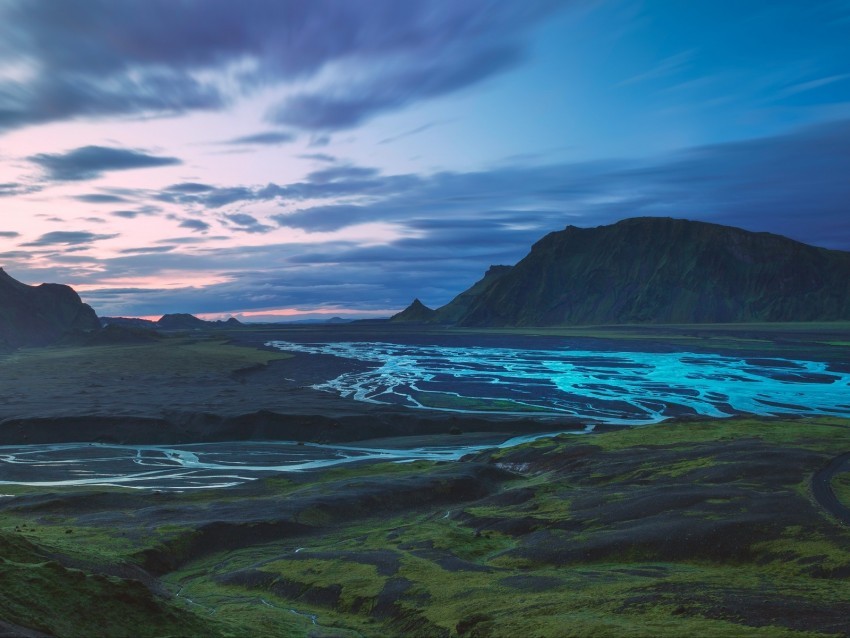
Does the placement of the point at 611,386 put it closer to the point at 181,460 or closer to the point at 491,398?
the point at 491,398

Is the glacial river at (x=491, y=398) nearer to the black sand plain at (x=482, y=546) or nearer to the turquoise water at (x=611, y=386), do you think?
the turquoise water at (x=611, y=386)

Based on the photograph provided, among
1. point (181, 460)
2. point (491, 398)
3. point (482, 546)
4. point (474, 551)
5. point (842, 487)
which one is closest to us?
point (474, 551)

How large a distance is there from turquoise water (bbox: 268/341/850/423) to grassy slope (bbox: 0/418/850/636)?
112 ft

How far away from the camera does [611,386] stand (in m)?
116

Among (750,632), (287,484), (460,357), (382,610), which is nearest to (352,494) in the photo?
(287,484)

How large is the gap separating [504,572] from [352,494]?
19.1 m

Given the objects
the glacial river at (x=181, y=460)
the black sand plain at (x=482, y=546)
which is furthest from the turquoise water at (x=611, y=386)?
the glacial river at (x=181, y=460)

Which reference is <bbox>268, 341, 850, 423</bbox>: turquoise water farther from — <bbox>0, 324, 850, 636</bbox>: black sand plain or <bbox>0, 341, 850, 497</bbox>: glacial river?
<bbox>0, 324, 850, 636</bbox>: black sand plain

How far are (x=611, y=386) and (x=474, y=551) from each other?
83.6 metres

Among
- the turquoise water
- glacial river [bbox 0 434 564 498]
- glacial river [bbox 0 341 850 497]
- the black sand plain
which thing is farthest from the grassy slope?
the turquoise water

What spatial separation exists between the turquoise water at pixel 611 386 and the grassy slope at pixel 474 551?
34214mm

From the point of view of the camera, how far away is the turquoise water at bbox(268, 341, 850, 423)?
9288cm

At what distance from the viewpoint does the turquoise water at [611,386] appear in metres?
92.9

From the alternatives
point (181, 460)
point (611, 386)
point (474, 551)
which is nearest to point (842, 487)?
point (474, 551)
